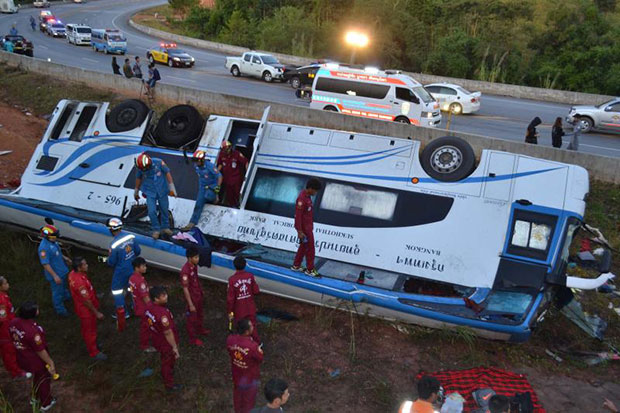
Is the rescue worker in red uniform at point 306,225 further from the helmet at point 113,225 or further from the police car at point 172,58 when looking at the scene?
the police car at point 172,58

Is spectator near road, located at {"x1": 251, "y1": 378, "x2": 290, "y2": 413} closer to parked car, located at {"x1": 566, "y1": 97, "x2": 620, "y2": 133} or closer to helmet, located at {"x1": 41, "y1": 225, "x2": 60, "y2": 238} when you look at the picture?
helmet, located at {"x1": 41, "y1": 225, "x2": 60, "y2": 238}

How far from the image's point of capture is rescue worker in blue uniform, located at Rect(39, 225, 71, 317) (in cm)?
706

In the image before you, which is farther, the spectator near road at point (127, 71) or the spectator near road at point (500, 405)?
the spectator near road at point (127, 71)

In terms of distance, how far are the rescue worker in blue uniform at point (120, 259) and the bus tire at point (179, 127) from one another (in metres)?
3.11

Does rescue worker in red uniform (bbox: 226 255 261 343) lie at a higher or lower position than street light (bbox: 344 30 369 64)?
lower

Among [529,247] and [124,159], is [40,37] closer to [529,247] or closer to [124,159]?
[124,159]

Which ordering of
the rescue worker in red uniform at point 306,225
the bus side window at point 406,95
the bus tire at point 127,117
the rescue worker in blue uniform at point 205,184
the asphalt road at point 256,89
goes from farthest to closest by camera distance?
the asphalt road at point 256,89 → the bus side window at point 406,95 → the bus tire at point 127,117 → the rescue worker in blue uniform at point 205,184 → the rescue worker in red uniform at point 306,225

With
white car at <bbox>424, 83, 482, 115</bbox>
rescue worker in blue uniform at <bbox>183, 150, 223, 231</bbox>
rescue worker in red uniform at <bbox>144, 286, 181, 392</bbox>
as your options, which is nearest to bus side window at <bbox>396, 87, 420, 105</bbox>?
white car at <bbox>424, 83, 482, 115</bbox>

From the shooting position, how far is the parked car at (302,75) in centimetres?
2436

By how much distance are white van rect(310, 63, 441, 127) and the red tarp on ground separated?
10874mm

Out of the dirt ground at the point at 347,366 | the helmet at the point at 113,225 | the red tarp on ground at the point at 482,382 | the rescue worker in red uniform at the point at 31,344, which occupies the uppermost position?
the helmet at the point at 113,225

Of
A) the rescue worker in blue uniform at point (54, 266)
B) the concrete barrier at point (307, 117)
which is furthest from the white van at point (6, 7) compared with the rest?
the rescue worker in blue uniform at point (54, 266)

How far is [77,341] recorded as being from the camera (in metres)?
7.20

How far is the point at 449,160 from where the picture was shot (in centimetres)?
821
